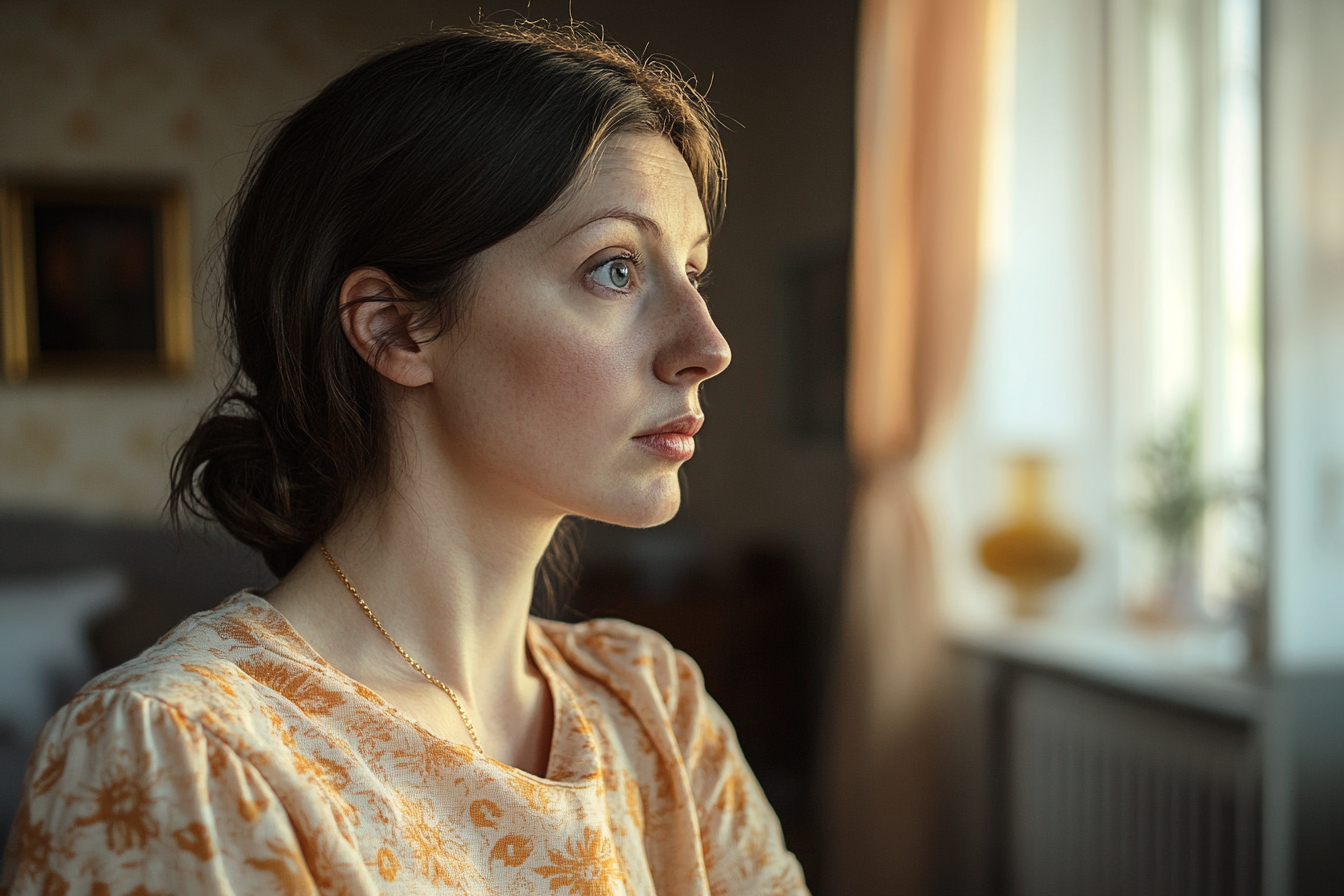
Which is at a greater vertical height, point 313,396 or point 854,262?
point 854,262

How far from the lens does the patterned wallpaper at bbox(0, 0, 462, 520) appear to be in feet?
10.7

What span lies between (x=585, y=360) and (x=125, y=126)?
3197mm

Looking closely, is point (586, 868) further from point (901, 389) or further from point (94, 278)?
point (94, 278)

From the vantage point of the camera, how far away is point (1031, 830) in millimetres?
2463

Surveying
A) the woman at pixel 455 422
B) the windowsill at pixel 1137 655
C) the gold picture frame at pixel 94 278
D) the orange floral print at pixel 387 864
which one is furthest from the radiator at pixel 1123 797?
the gold picture frame at pixel 94 278

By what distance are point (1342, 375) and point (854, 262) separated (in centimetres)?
132

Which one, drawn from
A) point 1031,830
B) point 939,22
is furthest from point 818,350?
point 1031,830

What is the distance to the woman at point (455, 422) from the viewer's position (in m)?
0.73

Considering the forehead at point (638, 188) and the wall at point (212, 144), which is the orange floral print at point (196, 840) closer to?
the forehead at point (638, 188)

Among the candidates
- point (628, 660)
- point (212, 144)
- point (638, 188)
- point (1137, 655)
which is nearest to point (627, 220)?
point (638, 188)

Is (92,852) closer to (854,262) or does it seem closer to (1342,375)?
(1342,375)

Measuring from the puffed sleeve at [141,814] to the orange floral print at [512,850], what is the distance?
0.15 metres

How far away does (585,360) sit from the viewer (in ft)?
2.60

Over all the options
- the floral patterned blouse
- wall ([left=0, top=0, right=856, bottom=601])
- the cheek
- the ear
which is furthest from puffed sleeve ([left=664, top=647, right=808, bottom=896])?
wall ([left=0, top=0, right=856, bottom=601])
